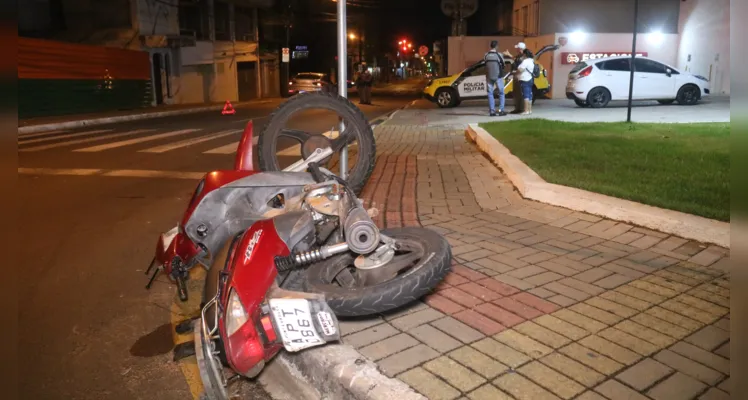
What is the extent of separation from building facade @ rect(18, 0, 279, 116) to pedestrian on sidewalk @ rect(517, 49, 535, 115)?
18334 millimetres

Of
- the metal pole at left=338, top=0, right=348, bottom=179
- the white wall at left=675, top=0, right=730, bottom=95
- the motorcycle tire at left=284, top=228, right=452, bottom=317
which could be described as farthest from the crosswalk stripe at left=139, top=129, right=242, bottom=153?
the white wall at left=675, top=0, right=730, bottom=95

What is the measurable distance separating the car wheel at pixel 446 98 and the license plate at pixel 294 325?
20256 millimetres

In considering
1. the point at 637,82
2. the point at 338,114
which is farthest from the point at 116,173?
the point at 637,82

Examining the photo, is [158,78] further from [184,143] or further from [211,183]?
[211,183]

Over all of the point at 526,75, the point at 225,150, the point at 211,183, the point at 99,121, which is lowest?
the point at 225,150

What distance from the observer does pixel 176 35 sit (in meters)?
27.9

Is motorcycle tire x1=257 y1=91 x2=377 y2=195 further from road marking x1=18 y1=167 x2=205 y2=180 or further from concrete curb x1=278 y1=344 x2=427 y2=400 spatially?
road marking x1=18 y1=167 x2=205 y2=180

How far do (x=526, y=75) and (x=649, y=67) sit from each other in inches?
207

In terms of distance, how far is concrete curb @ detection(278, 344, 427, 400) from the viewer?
265 cm

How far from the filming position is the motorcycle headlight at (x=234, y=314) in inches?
111

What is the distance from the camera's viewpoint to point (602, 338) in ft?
10.3

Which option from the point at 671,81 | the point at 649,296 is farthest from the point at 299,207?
the point at 671,81

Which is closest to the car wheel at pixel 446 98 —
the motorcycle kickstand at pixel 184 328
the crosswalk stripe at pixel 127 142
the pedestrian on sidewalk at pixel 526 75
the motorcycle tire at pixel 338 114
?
the pedestrian on sidewalk at pixel 526 75

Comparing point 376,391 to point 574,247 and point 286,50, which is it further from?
point 286,50
